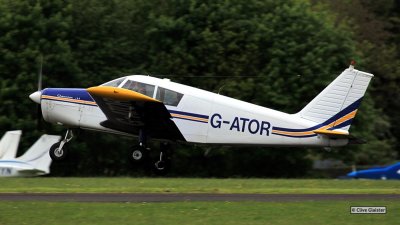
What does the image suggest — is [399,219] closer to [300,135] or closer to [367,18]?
[300,135]

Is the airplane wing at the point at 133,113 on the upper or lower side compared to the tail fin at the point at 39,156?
upper

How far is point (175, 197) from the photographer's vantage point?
16016mm

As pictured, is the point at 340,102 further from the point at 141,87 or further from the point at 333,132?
the point at 141,87

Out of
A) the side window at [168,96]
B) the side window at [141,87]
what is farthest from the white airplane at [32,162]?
the side window at [168,96]

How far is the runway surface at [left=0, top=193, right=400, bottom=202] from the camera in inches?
607

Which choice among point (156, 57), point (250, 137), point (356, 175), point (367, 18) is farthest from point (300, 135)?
point (367, 18)

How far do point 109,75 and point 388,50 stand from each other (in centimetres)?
2038

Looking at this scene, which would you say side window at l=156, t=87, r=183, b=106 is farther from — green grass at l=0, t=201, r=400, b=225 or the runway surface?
green grass at l=0, t=201, r=400, b=225

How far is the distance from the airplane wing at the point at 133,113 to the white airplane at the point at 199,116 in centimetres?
3

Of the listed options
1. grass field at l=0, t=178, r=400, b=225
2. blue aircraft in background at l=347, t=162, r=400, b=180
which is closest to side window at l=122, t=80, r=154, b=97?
grass field at l=0, t=178, r=400, b=225

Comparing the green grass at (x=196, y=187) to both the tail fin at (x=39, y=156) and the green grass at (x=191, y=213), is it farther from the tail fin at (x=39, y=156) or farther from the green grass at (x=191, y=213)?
the tail fin at (x=39, y=156)

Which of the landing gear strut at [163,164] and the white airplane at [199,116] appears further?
the landing gear strut at [163,164]

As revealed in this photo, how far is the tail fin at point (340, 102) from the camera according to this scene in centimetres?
2252

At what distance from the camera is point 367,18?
49.5 m
